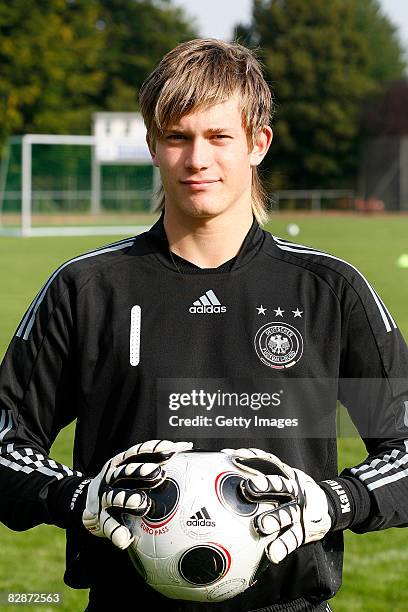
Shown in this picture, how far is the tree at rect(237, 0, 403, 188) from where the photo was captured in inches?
2347

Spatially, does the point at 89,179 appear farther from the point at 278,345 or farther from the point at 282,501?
the point at 282,501

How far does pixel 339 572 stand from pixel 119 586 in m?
0.55

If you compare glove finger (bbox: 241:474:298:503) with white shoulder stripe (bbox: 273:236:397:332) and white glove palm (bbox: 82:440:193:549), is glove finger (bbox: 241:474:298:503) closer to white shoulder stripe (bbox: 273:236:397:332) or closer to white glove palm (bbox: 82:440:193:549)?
white glove palm (bbox: 82:440:193:549)

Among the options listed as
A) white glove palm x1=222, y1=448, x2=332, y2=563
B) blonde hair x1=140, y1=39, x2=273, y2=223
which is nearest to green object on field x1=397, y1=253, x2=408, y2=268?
blonde hair x1=140, y1=39, x2=273, y2=223

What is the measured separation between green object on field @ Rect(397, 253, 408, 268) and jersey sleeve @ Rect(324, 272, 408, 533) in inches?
733

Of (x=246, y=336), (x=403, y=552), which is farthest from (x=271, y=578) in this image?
(x=403, y=552)

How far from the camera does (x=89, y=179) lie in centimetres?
3353

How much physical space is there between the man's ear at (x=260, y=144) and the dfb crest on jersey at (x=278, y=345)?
41 centimetres

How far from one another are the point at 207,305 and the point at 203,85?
0.51m

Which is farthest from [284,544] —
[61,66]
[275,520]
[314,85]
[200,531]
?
[314,85]

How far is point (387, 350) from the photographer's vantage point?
243 cm

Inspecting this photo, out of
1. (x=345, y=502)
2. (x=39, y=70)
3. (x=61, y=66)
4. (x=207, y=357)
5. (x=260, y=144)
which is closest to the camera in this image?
(x=345, y=502)

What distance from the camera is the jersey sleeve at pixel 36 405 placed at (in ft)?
7.75

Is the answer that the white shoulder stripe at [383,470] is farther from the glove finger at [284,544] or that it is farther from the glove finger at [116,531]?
the glove finger at [116,531]
